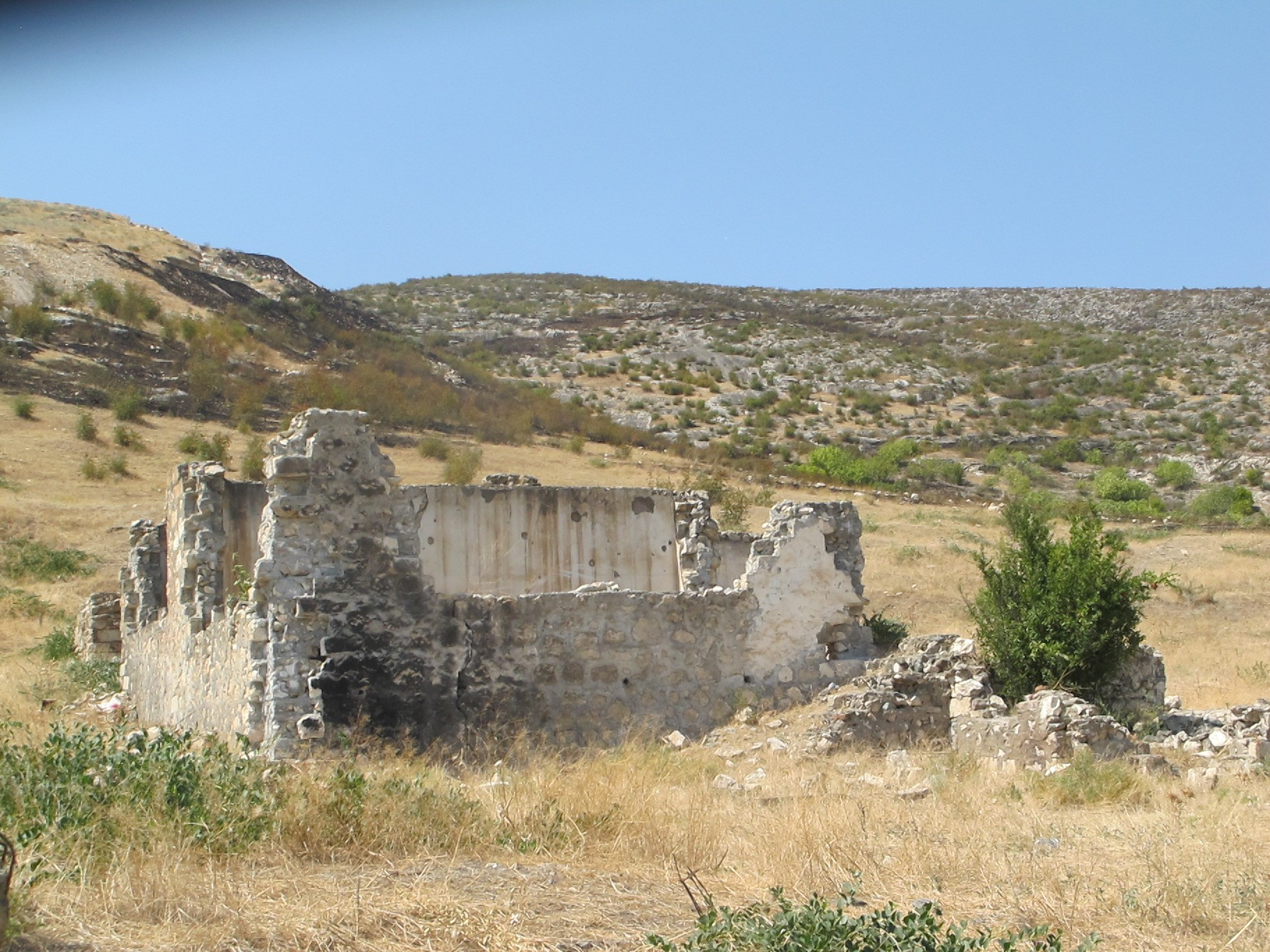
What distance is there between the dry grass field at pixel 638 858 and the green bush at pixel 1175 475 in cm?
3821

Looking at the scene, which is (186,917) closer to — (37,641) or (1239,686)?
(1239,686)

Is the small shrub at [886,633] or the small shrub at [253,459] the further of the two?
the small shrub at [253,459]

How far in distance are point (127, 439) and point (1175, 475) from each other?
36017 mm

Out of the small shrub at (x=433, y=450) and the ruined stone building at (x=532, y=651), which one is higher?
the small shrub at (x=433, y=450)

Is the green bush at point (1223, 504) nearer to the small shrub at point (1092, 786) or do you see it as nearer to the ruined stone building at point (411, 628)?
the ruined stone building at point (411, 628)

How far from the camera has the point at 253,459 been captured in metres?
29.0

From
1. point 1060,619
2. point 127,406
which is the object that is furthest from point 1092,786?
point 127,406

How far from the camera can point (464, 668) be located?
10.0m

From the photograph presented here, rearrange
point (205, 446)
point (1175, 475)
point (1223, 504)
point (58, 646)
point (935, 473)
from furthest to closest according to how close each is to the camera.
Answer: point (1175, 475)
point (935, 473)
point (1223, 504)
point (205, 446)
point (58, 646)

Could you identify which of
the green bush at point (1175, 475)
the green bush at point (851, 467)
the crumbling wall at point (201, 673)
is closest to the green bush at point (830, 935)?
the crumbling wall at point (201, 673)

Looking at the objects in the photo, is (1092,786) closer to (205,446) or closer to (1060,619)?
(1060,619)

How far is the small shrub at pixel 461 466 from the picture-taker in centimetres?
2973

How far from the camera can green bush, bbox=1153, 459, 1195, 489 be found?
44.8 meters

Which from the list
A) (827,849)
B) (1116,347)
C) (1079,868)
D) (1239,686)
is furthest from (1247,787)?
(1116,347)
